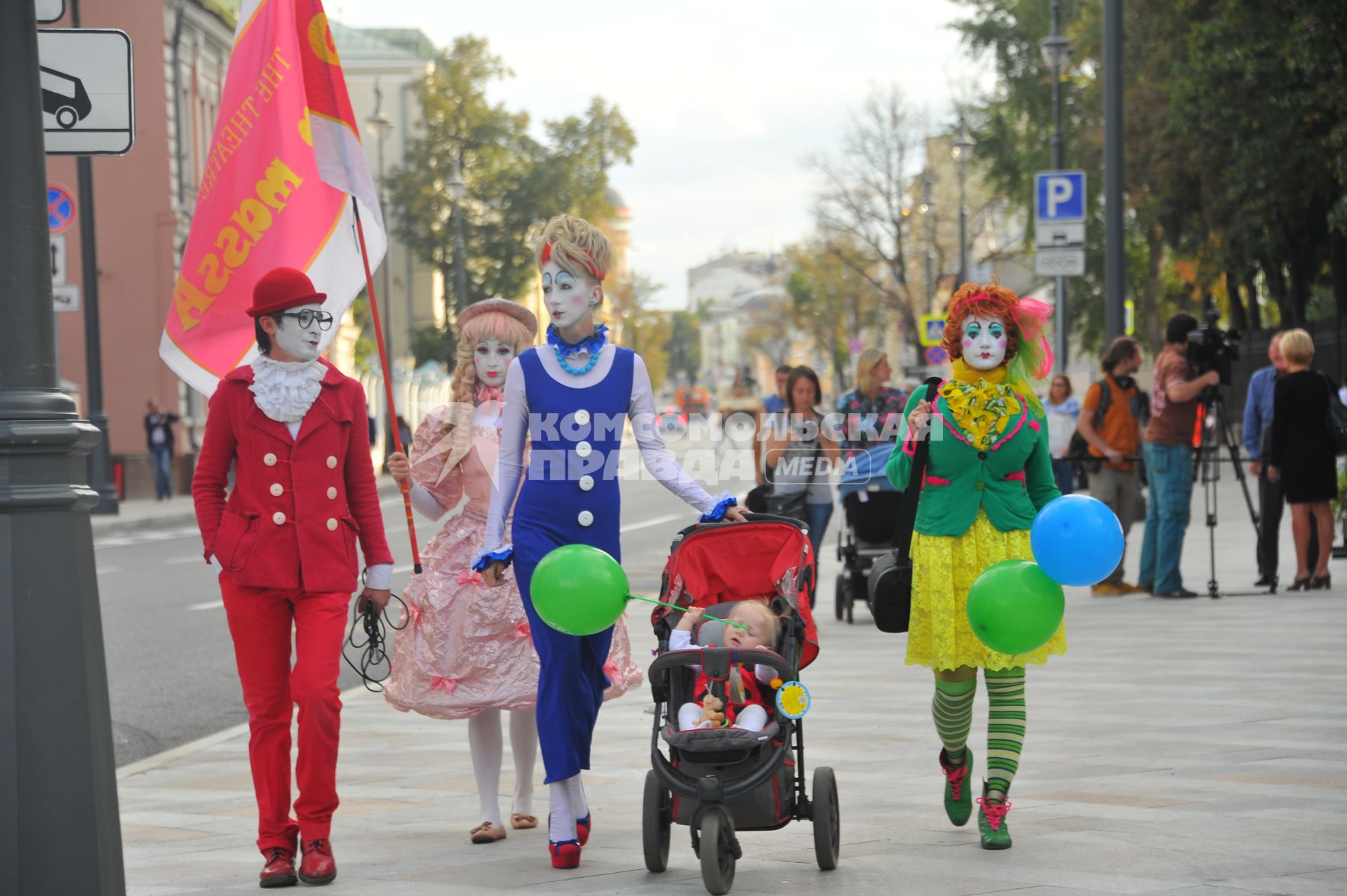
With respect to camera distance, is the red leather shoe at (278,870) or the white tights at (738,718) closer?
the white tights at (738,718)

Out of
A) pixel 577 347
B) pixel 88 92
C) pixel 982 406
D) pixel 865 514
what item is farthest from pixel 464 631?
pixel 865 514

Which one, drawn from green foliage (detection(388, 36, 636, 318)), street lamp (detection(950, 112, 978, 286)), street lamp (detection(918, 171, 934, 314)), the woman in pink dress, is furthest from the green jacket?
green foliage (detection(388, 36, 636, 318))

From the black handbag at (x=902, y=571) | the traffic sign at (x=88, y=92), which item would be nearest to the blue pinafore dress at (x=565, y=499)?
the black handbag at (x=902, y=571)

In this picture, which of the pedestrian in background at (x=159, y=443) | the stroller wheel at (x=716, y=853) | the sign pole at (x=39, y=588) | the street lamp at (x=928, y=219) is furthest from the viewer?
the street lamp at (x=928, y=219)

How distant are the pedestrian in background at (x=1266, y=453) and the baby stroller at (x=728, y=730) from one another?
900 centimetres

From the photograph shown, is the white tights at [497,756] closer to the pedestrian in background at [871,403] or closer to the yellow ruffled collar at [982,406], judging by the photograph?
the yellow ruffled collar at [982,406]

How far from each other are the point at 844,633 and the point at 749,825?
7.66m

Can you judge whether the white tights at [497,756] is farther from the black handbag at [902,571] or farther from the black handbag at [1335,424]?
the black handbag at [1335,424]

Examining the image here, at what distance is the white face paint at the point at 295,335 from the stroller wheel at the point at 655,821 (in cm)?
178

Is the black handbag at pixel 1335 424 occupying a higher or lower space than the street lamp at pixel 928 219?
lower

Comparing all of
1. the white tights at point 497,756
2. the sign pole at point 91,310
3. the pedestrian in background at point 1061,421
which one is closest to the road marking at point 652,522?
the pedestrian in background at point 1061,421

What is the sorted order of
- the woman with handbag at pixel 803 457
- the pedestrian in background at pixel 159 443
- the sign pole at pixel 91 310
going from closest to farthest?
the woman with handbag at pixel 803 457, the sign pole at pixel 91 310, the pedestrian in background at pixel 159 443

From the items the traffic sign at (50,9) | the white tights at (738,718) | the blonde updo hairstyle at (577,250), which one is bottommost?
the white tights at (738,718)

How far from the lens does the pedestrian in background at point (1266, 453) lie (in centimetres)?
1452
